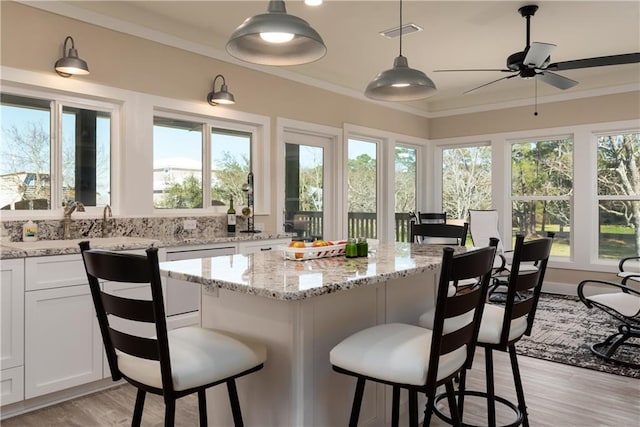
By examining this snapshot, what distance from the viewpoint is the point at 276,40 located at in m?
1.99

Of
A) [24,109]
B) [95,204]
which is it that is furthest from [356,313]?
[24,109]

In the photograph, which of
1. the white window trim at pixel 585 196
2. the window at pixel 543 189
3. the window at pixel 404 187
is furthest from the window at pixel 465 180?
the white window trim at pixel 585 196

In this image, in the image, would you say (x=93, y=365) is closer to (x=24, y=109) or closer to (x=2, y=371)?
(x=2, y=371)

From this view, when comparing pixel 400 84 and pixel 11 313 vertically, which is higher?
pixel 400 84

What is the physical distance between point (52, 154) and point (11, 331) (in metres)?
1.40

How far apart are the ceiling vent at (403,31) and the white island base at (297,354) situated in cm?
263

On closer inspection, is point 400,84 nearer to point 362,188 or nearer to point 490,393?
point 490,393

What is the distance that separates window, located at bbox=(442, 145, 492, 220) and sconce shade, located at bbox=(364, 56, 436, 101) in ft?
13.9

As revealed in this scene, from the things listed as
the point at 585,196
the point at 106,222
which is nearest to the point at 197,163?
the point at 106,222

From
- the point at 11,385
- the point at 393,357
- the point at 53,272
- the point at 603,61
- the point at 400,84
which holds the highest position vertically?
the point at 603,61

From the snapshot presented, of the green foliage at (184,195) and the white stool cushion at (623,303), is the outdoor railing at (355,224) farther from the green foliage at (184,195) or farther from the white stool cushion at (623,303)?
the white stool cushion at (623,303)

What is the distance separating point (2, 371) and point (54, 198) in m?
1.33

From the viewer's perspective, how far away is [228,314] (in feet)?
6.55

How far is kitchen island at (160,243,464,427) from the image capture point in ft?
5.62
